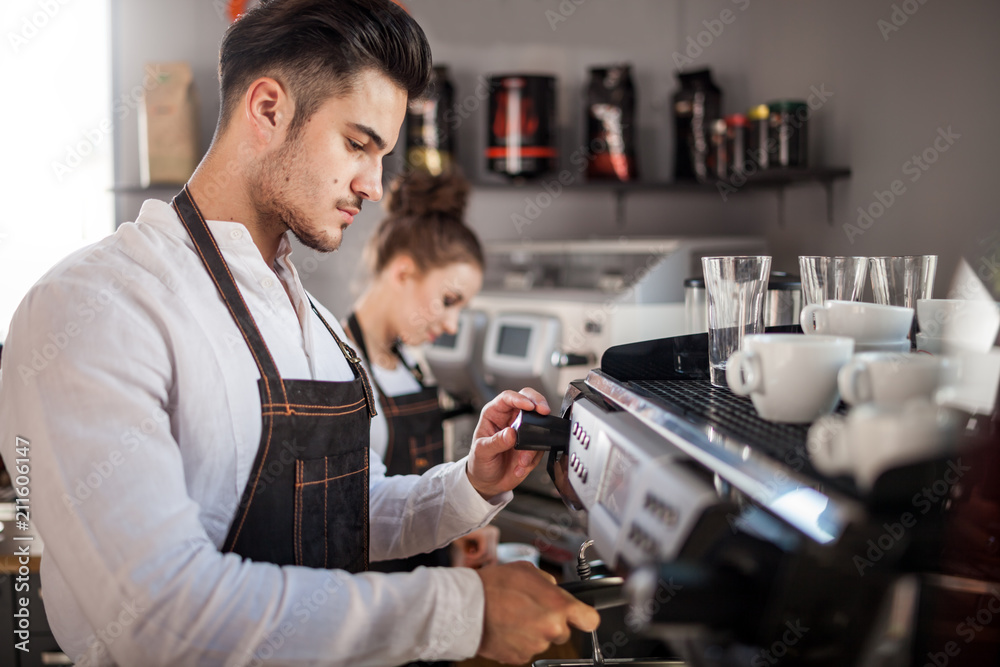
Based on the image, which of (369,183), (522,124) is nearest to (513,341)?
(522,124)

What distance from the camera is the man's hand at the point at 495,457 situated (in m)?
1.05

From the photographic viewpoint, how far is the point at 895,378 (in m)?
0.59

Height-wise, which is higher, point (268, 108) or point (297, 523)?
point (268, 108)

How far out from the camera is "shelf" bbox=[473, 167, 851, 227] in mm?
2182

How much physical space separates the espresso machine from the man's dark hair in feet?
2.15

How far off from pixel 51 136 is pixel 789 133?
2573 millimetres

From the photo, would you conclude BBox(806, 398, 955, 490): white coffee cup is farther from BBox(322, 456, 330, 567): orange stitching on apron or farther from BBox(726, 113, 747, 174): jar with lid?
BBox(726, 113, 747, 174): jar with lid

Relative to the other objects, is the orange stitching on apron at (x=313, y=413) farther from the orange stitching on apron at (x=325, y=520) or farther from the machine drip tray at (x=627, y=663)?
the machine drip tray at (x=627, y=663)

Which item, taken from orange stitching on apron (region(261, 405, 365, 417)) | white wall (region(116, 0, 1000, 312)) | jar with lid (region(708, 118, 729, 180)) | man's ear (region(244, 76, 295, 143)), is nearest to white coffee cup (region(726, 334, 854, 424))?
orange stitching on apron (region(261, 405, 365, 417))

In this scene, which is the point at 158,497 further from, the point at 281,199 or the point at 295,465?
the point at 281,199

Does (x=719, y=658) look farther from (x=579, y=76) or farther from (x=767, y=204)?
(x=579, y=76)

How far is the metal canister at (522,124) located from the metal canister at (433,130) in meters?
0.23

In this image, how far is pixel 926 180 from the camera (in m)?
1.80

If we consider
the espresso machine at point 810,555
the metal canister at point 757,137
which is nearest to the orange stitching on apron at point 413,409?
the metal canister at point 757,137
